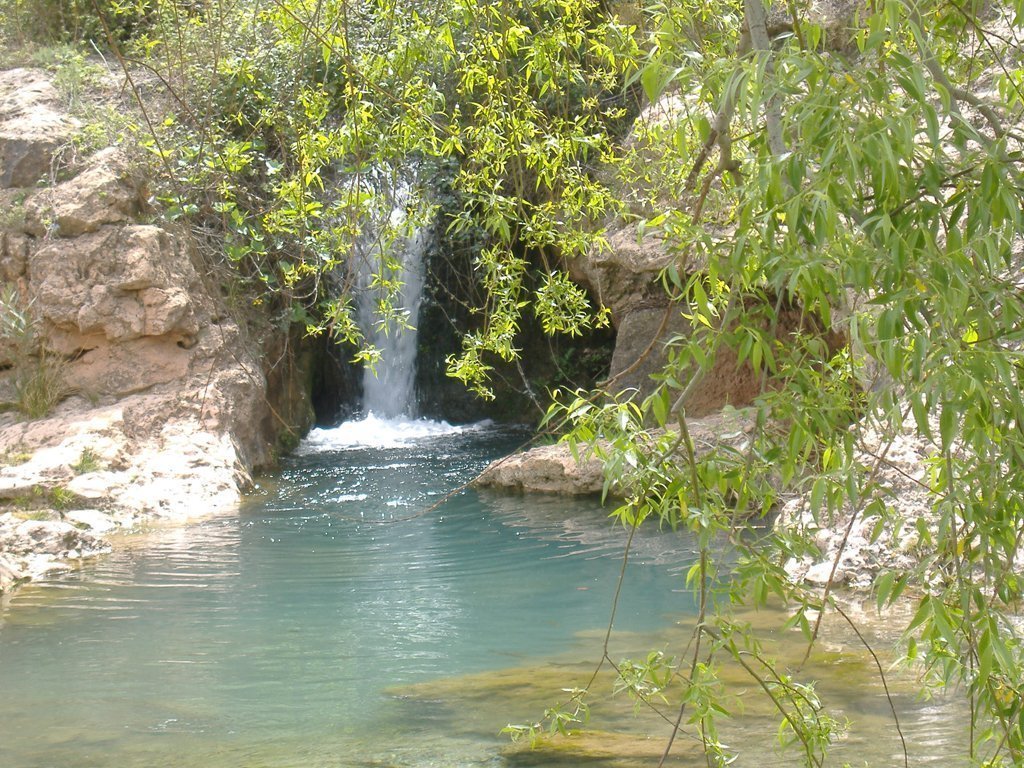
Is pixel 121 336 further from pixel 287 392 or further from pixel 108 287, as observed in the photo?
pixel 287 392

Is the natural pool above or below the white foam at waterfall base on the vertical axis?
below

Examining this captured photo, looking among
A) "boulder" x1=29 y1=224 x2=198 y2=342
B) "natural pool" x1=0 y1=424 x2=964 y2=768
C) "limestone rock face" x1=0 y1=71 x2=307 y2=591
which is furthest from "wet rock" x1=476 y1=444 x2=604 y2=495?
"boulder" x1=29 y1=224 x2=198 y2=342

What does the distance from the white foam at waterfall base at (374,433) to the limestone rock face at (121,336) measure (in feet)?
4.72

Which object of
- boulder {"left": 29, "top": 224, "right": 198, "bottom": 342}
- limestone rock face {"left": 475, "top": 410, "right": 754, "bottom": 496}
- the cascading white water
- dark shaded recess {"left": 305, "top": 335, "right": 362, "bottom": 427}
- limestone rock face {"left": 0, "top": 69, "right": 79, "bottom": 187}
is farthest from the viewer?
dark shaded recess {"left": 305, "top": 335, "right": 362, "bottom": 427}

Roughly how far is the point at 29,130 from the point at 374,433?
17.8ft

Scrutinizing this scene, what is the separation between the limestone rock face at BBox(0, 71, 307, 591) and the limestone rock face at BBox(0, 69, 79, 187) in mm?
20

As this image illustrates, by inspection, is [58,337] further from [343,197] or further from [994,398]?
[994,398]

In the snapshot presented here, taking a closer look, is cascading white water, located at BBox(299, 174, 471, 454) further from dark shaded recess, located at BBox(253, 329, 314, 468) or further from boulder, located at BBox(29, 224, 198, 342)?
boulder, located at BBox(29, 224, 198, 342)

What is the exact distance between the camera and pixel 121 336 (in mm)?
11727

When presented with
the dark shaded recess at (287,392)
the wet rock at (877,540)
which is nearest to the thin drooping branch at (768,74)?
the wet rock at (877,540)

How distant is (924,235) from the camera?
187cm

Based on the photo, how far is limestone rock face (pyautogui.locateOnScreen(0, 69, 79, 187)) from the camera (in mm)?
12211

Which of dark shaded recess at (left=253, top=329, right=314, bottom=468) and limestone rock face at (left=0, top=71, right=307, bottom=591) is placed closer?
limestone rock face at (left=0, top=71, right=307, bottom=591)

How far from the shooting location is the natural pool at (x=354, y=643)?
495 centimetres
